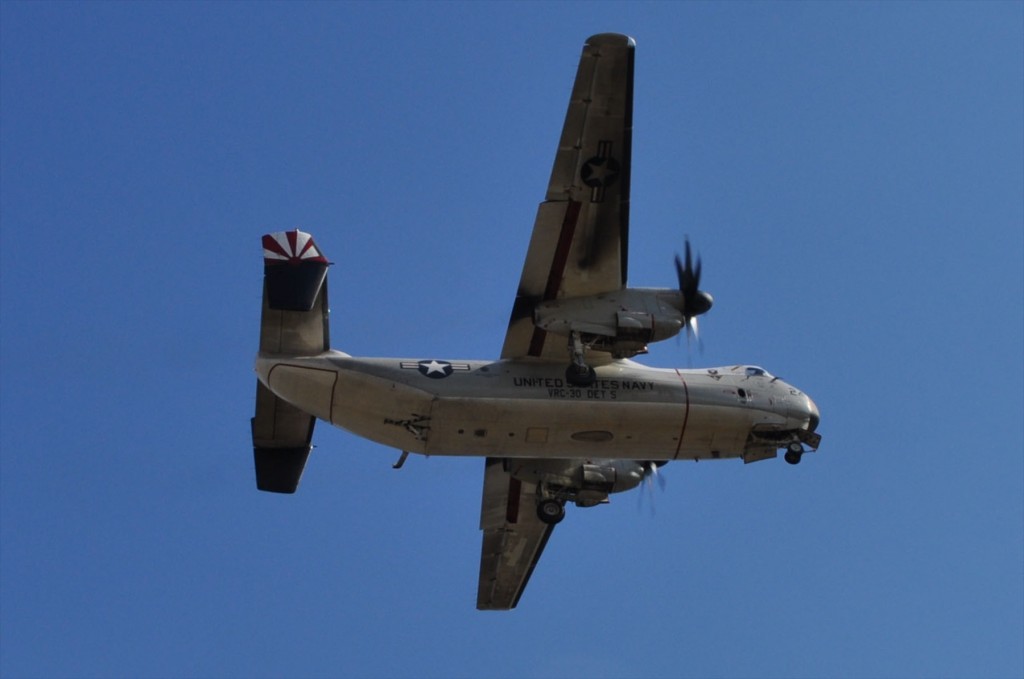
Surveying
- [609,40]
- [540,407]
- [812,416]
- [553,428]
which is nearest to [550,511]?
[553,428]

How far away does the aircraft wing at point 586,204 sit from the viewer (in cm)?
2406

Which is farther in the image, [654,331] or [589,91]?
[654,331]

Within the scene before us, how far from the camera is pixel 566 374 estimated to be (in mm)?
26844

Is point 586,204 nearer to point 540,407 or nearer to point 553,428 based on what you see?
point 540,407

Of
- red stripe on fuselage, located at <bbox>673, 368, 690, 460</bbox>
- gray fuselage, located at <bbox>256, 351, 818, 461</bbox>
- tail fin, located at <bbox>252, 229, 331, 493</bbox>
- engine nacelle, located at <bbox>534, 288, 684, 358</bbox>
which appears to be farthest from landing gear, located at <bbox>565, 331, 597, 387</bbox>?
tail fin, located at <bbox>252, 229, 331, 493</bbox>

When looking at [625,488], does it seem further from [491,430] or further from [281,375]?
[281,375]

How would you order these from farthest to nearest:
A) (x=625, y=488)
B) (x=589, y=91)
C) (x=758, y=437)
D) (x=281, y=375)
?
(x=625, y=488) < (x=758, y=437) < (x=281, y=375) < (x=589, y=91)

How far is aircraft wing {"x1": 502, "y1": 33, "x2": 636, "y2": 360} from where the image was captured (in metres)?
24.1

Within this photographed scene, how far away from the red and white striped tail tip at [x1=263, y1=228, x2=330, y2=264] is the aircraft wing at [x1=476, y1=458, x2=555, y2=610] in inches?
291

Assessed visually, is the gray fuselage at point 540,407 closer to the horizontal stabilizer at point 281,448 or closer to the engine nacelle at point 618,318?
the engine nacelle at point 618,318

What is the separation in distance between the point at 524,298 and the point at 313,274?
159 inches

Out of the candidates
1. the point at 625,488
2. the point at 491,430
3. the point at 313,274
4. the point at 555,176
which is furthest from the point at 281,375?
the point at 625,488

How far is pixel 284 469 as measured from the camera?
2809 cm

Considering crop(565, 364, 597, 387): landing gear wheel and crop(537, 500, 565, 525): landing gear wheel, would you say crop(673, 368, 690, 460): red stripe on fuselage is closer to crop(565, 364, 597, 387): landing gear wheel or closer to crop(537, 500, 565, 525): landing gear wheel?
crop(565, 364, 597, 387): landing gear wheel
